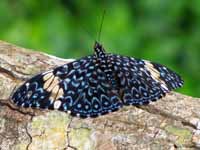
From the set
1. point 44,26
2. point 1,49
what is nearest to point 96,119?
point 1,49

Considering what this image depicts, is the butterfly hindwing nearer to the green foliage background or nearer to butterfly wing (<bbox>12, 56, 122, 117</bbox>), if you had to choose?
butterfly wing (<bbox>12, 56, 122, 117</bbox>)

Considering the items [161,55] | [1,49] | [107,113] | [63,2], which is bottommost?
[107,113]

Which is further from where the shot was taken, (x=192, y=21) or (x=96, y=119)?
(x=192, y=21)

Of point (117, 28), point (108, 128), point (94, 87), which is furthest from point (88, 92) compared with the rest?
point (117, 28)

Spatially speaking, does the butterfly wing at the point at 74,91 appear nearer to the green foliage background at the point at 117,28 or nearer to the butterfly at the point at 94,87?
the butterfly at the point at 94,87

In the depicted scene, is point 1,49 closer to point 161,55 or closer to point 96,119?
point 96,119

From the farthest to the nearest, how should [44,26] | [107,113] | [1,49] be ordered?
[44,26] < [1,49] < [107,113]
